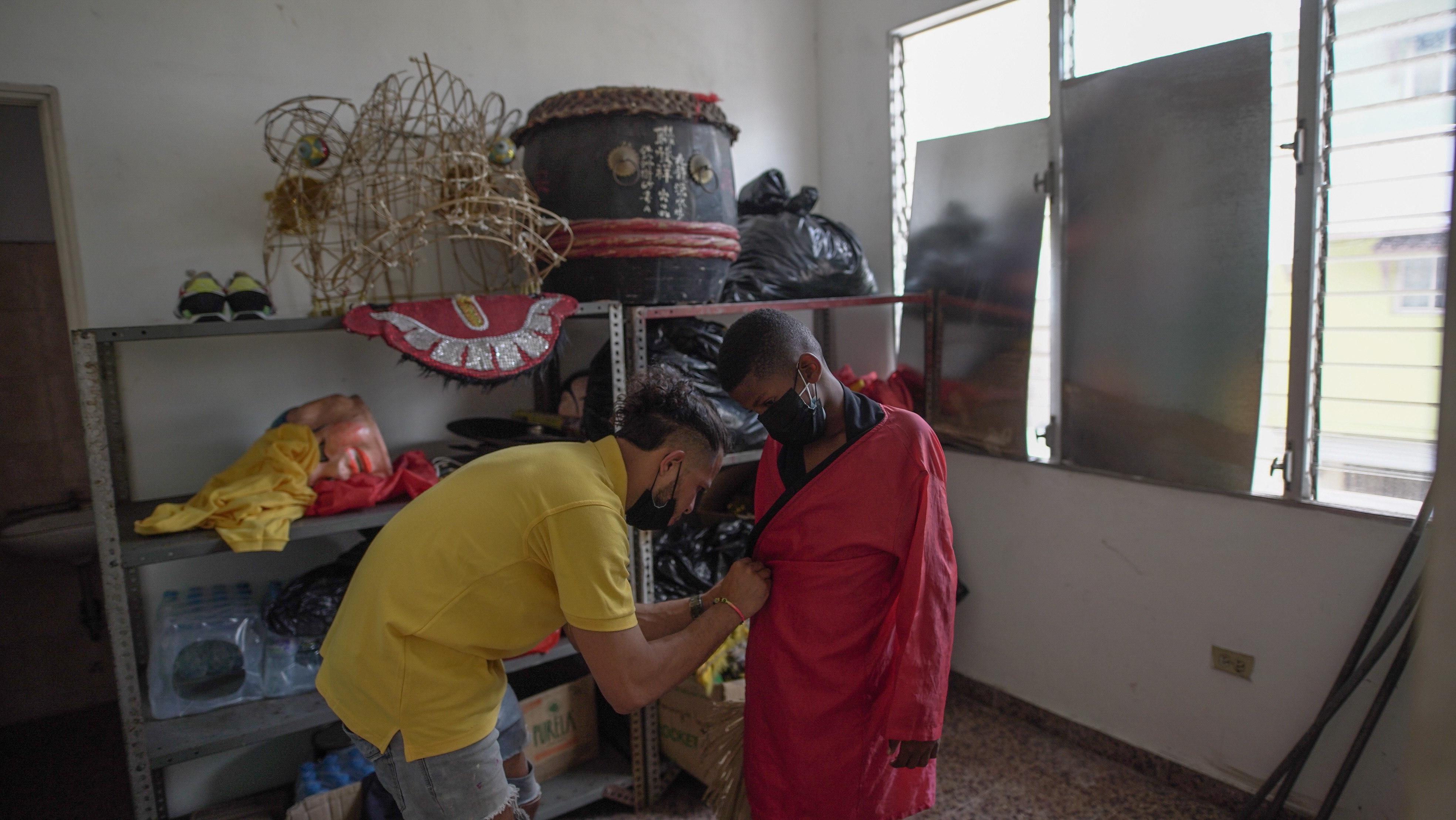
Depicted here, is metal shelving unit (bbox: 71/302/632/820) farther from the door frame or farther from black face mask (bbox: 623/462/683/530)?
black face mask (bbox: 623/462/683/530)

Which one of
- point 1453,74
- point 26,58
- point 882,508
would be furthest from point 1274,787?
point 26,58

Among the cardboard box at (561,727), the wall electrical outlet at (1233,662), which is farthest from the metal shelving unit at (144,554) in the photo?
the wall electrical outlet at (1233,662)

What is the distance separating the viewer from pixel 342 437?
6.77 ft

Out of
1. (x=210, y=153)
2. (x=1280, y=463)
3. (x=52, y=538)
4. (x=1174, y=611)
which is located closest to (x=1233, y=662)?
(x=1174, y=611)

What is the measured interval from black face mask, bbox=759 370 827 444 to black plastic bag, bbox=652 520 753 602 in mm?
981

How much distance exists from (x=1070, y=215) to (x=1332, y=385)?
844mm

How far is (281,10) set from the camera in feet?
7.52

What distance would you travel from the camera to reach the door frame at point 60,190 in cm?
203

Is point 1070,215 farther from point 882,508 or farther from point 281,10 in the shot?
point 281,10

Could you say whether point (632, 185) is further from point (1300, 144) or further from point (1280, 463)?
point (1280, 463)

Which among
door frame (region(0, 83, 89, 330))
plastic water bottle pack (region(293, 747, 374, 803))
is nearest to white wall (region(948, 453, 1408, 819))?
plastic water bottle pack (region(293, 747, 374, 803))

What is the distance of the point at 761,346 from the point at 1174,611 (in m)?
1.66

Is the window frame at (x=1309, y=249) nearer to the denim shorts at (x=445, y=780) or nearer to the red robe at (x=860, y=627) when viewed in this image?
the red robe at (x=860, y=627)

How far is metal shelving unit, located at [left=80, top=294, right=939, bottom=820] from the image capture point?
1720 millimetres
